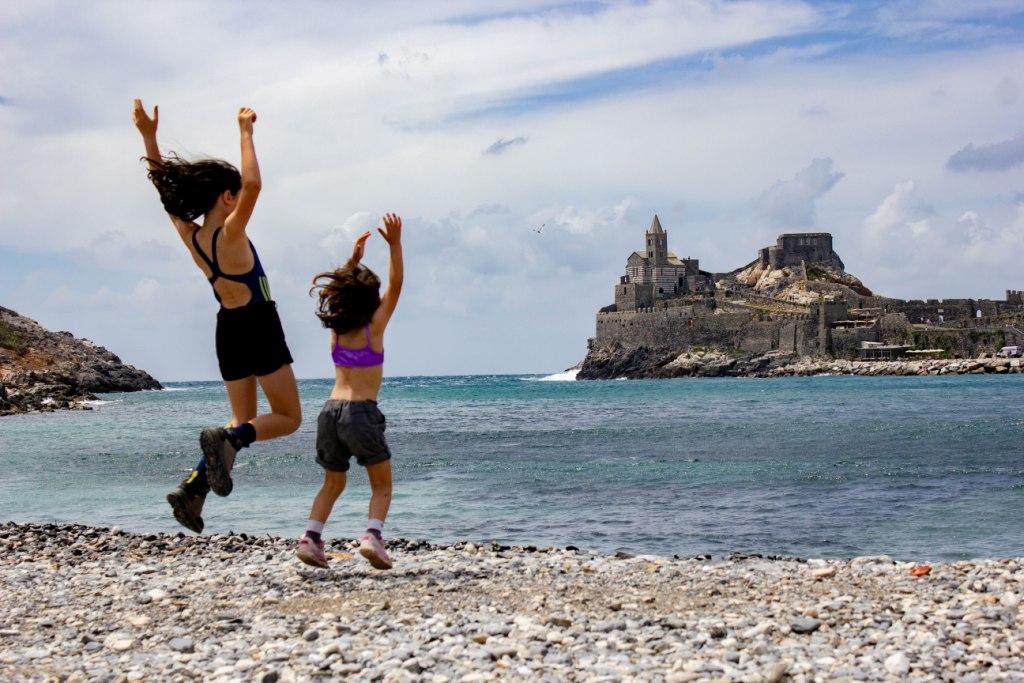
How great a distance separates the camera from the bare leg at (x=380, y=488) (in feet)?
26.4

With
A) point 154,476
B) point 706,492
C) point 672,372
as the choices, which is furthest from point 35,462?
point 672,372

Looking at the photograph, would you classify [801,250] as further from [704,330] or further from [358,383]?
[358,383]

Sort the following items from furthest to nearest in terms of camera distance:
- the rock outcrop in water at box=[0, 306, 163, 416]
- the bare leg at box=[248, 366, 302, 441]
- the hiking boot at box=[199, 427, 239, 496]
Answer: the rock outcrop in water at box=[0, 306, 163, 416] → the bare leg at box=[248, 366, 302, 441] → the hiking boot at box=[199, 427, 239, 496]

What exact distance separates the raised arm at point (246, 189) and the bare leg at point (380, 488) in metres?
2.02

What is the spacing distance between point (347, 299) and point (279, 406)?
903 mm

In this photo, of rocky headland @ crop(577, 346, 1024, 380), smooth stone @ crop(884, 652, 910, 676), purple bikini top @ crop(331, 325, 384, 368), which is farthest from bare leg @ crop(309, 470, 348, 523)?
rocky headland @ crop(577, 346, 1024, 380)

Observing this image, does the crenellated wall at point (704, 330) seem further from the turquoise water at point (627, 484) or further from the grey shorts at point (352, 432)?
the grey shorts at point (352, 432)

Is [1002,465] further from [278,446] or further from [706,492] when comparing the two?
[278,446]

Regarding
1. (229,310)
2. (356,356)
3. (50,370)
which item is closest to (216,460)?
(229,310)

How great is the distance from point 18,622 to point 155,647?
134cm

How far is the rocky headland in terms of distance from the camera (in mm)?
101562

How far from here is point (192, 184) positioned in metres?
7.14

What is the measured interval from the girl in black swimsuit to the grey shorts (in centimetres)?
53

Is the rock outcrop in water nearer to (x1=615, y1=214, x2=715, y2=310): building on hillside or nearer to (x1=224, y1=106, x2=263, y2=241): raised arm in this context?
(x1=224, y1=106, x2=263, y2=241): raised arm
